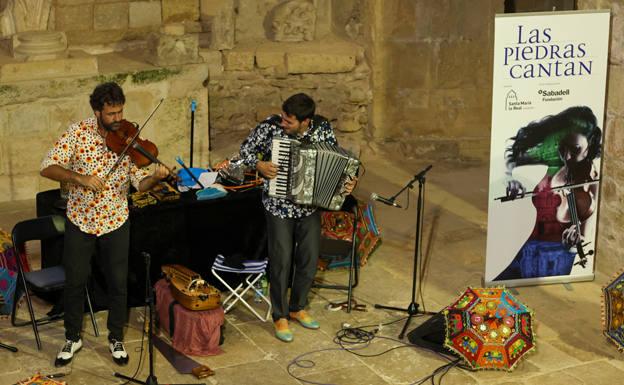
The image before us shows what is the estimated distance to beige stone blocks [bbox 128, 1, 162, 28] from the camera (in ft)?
39.2

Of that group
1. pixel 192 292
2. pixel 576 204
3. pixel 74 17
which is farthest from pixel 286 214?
pixel 74 17

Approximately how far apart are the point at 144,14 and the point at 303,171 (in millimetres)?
5192

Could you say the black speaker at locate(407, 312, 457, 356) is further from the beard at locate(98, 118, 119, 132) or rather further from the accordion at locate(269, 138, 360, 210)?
the beard at locate(98, 118, 119, 132)

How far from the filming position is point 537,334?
8.01 metres

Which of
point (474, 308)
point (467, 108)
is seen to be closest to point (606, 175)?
point (474, 308)

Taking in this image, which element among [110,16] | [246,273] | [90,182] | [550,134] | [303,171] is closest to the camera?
[90,182]

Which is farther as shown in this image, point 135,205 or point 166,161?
point 166,161

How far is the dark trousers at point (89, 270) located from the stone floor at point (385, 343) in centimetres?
27

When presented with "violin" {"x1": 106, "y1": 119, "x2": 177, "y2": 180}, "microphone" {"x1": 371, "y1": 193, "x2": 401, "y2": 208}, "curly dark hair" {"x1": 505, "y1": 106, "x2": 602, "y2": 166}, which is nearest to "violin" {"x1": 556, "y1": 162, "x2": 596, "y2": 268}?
"curly dark hair" {"x1": 505, "y1": 106, "x2": 602, "y2": 166}

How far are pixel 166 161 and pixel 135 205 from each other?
327 centimetres

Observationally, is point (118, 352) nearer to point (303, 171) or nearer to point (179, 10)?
point (303, 171)

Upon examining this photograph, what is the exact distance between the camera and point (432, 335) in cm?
781

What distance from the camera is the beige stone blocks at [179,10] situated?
12109mm

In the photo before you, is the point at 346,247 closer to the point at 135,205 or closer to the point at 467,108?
the point at 135,205
